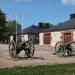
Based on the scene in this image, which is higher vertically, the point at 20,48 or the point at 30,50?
the point at 20,48

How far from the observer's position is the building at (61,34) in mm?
38500

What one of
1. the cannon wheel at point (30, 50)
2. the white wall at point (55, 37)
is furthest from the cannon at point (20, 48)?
the white wall at point (55, 37)

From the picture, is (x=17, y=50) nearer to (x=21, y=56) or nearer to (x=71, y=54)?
(x=21, y=56)

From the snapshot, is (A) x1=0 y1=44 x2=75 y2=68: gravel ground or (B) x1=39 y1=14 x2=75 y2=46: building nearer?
(A) x1=0 y1=44 x2=75 y2=68: gravel ground

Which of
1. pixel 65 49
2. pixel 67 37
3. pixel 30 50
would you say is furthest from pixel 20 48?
A: pixel 67 37

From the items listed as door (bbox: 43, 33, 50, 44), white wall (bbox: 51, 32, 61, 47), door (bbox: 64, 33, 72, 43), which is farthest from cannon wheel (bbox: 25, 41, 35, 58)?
door (bbox: 43, 33, 50, 44)

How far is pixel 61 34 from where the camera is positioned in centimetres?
4028

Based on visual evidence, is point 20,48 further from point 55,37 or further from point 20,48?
point 55,37

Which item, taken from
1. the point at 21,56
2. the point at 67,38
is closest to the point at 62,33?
the point at 67,38

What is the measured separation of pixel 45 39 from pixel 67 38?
7125 mm

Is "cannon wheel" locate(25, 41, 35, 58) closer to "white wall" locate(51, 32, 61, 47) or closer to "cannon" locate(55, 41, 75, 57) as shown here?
"cannon" locate(55, 41, 75, 57)

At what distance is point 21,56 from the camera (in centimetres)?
2158

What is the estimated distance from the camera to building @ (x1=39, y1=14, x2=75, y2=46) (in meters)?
38.5

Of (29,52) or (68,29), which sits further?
(68,29)
